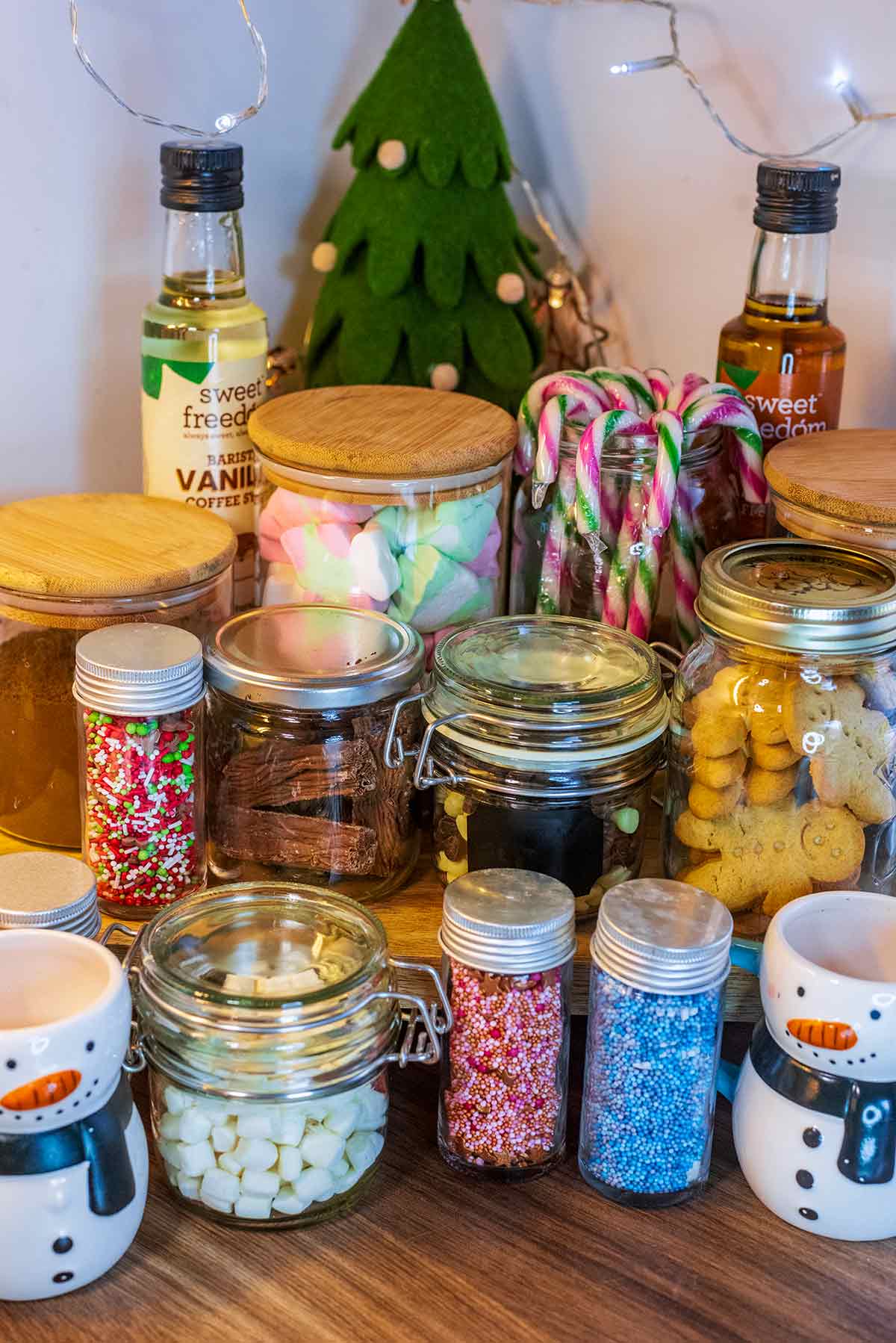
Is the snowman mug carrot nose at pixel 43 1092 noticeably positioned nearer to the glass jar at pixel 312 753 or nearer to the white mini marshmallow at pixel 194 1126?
the white mini marshmallow at pixel 194 1126

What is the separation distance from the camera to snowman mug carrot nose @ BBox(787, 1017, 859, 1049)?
2.37ft

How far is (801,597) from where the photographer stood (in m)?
0.83

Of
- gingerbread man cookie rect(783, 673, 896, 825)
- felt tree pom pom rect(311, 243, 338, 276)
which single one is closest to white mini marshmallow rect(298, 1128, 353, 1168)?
gingerbread man cookie rect(783, 673, 896, 825)

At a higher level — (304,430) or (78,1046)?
(304,430)

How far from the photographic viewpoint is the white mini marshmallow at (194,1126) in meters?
0.75

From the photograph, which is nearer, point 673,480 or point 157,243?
point 673,480

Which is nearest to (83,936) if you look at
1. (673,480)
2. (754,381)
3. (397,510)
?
(397,510)

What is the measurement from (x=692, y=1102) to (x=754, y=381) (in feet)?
1.64

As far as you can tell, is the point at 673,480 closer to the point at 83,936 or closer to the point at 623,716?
the point at 623,716

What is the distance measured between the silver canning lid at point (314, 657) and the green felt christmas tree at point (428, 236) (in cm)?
29

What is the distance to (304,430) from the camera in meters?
0.97

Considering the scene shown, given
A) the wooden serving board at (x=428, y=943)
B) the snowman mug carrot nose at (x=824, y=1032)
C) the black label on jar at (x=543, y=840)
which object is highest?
the black label on jar at (x=543, y=840)

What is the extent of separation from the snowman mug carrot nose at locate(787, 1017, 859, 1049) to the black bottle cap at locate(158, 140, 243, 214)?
0.65 metres

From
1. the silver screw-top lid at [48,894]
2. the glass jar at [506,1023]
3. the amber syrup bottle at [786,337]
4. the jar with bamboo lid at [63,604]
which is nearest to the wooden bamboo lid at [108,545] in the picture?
the jar with bamboo lid at [63,604]
